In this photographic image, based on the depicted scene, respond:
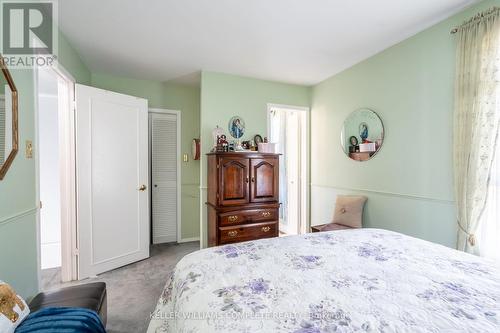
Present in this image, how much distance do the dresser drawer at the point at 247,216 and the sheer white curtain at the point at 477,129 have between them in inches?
73.3

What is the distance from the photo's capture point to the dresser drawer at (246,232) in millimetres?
2781

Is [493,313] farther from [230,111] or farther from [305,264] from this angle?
[230,111]

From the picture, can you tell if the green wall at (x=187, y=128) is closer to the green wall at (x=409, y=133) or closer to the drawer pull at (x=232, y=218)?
the drawer pull at (x=232, y=218)

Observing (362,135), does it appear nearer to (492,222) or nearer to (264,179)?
(264,179)

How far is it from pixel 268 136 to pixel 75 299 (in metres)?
2.86

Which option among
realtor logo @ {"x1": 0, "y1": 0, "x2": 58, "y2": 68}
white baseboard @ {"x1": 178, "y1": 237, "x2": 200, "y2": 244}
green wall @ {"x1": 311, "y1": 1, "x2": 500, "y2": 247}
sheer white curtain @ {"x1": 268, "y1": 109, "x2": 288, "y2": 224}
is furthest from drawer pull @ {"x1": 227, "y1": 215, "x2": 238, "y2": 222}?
realtor logo @ {"x1": 0, "y1": 0, "x2": 58, "y2": 68}

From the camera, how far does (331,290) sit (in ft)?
3.22

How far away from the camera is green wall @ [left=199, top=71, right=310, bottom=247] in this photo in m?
3.18

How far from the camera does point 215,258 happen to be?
4.33 ft

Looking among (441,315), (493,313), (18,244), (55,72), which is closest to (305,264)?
(441,315)

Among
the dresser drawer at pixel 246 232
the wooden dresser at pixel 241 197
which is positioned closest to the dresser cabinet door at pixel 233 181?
the wooden dresser at pixel 241 197

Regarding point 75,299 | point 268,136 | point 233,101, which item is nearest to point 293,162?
point 268,136

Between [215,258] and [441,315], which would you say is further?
[215,258]

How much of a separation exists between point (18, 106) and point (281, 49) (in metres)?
2.38
